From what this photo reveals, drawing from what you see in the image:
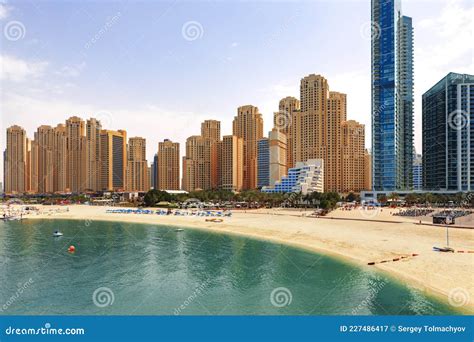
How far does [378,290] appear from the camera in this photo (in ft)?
69.3

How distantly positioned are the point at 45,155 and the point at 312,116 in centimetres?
11399

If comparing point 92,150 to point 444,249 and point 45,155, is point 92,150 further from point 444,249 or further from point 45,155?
point 444,249

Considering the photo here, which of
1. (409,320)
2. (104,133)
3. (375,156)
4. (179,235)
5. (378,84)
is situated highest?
(378,84)

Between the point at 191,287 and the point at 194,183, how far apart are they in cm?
12156

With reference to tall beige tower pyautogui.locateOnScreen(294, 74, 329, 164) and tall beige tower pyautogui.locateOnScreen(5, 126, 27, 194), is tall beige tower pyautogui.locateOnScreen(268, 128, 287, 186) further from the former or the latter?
tall beige tower pyautogui.locateOnScreen(5, 126, 27, 194)

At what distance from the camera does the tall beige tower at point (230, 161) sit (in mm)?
134500

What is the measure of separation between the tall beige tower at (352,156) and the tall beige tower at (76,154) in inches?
4202

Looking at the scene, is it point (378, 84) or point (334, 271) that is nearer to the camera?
point (334, 271)

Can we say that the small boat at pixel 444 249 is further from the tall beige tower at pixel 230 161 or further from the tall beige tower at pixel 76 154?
the tall beige tower at pixel 76 154

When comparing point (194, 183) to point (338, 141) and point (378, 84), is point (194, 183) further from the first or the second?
point (378, 84)

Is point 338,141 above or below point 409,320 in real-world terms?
above

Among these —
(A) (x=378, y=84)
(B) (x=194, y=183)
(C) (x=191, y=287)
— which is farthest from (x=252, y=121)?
(C) (x=191, y=287)

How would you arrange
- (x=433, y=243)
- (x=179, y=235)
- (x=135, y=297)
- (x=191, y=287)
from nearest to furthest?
(x=135, y=297) < (x=191, y=287) < (x=433, y=243) < (x=179, y=235)

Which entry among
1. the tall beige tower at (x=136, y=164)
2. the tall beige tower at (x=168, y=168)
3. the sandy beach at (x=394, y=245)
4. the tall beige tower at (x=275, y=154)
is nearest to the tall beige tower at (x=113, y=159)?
the tall beige tower at (x=136, y=164)
